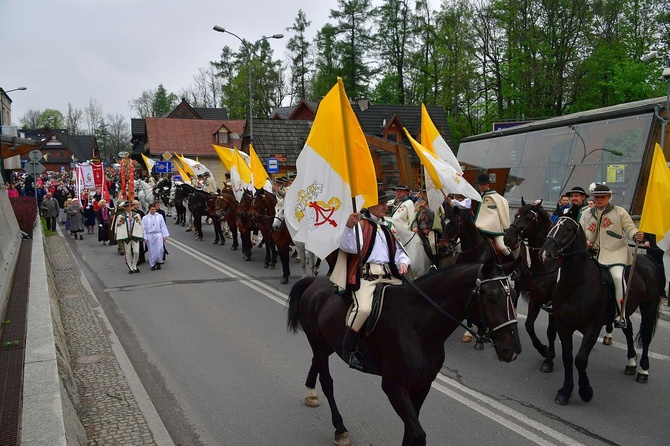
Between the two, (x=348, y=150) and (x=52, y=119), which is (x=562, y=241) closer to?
(x=348, y=150)

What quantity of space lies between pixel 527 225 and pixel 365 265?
358cm

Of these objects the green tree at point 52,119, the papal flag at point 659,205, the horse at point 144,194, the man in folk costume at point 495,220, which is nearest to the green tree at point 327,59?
the horse at point 144,194

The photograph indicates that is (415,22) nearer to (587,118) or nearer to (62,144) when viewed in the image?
(587,118)

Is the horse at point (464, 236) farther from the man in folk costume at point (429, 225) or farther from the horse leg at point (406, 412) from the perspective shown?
the horse leg at point (406, 412)

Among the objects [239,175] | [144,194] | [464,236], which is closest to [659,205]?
[464,236]

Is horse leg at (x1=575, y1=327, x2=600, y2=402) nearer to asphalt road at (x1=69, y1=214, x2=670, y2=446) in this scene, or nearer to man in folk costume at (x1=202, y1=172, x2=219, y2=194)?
asphalt road at (x1=69, y1=214, x2=670, y2=446)

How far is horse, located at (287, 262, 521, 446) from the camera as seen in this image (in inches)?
166

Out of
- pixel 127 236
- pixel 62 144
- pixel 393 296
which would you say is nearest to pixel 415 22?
pixel 127 236

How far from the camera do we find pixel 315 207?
17.1 feet

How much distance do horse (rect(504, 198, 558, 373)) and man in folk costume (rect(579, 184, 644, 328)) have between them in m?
0.59

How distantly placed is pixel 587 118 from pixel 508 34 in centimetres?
2452

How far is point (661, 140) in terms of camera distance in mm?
13789

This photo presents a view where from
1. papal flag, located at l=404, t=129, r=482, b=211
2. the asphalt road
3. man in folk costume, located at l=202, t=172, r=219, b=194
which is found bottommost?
the asphalt road

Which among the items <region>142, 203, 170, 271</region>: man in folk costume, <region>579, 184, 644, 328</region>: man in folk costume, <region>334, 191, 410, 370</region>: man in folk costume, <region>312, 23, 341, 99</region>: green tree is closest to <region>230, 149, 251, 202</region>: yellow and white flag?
<region>142, 203, 170, 271</region>: man in folk costume
